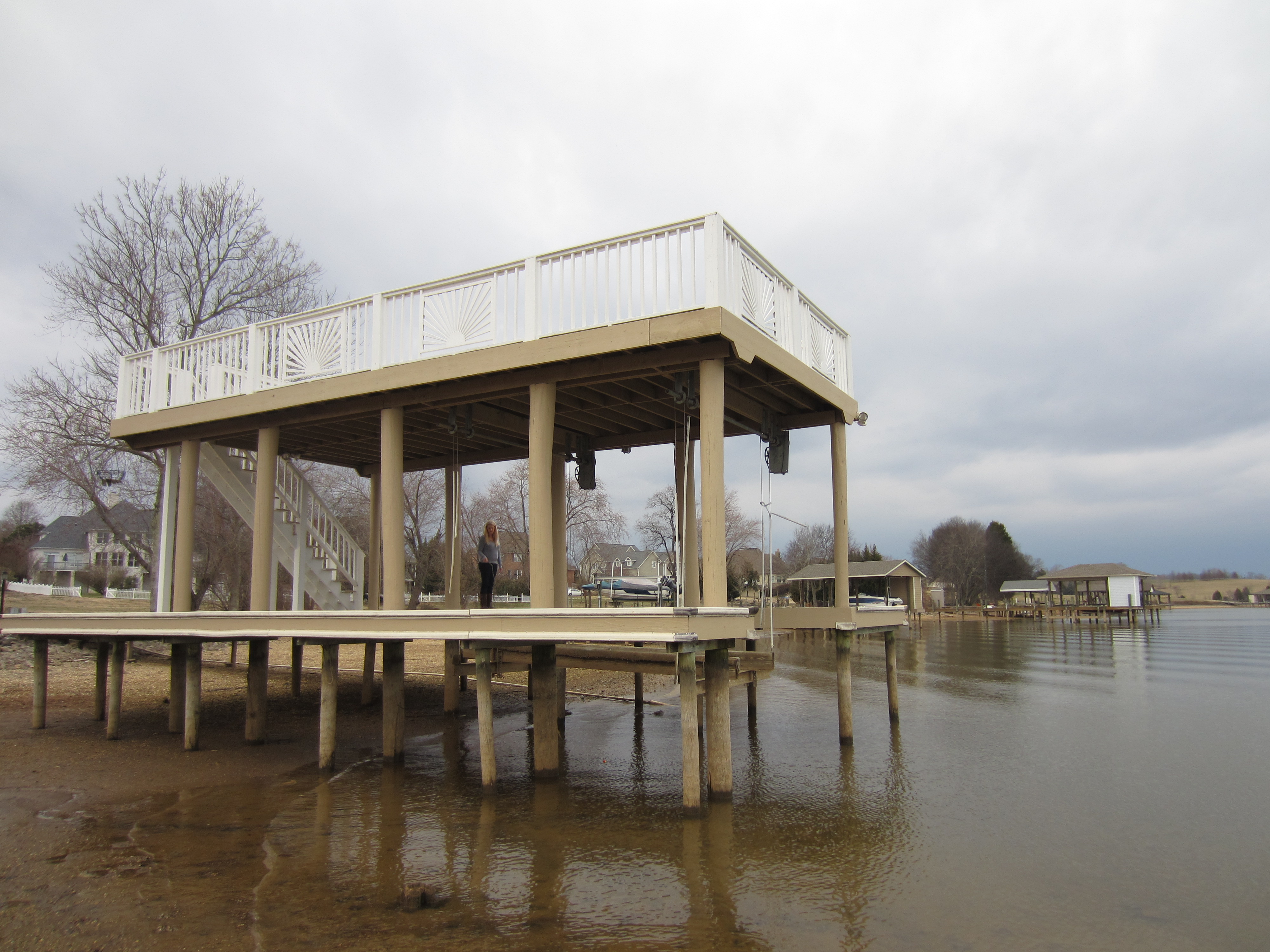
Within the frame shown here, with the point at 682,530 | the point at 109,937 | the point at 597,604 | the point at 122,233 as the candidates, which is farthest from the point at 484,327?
the point at 597,604

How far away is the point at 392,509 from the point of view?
11.0 m

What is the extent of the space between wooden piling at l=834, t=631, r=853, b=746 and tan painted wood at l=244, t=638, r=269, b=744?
9.43 meters

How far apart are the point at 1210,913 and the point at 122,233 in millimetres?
26919

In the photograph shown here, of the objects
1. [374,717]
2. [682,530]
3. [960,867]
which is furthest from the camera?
[374,717]

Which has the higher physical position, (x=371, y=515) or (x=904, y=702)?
(x=371, y=515)

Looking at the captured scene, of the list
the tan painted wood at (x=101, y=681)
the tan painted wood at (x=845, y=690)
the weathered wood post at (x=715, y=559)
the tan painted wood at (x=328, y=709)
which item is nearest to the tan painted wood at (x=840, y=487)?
the tan painted wood at (x=845, y=690)

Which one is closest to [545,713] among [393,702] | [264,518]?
[393,702]

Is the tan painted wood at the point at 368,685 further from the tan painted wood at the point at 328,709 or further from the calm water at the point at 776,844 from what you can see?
the tan painted wood at the point at 328,709

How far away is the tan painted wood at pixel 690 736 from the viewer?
8.52 metres

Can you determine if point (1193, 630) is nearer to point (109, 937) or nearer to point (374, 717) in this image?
point (374, 717)

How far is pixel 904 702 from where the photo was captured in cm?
1886

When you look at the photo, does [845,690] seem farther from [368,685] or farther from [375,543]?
[368,685]

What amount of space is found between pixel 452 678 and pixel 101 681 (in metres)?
6.77

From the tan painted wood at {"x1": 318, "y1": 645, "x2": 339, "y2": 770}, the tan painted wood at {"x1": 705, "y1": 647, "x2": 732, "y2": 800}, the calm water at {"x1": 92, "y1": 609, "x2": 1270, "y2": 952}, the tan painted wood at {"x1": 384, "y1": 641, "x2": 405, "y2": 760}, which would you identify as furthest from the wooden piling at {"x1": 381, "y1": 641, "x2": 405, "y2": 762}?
the tan painted wood at {"x1": 705, "y1": 647, "x2": 732, "y2": 800}
